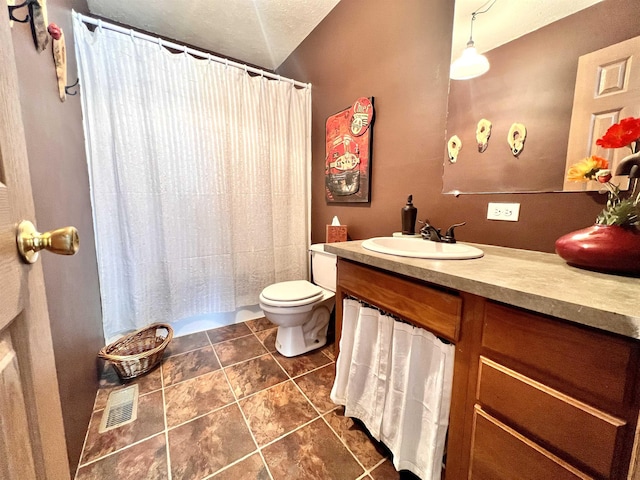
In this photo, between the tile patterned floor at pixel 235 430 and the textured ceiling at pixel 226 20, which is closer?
the tile patterned floor at pixel 235 430

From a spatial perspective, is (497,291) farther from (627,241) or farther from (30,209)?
(30,209)

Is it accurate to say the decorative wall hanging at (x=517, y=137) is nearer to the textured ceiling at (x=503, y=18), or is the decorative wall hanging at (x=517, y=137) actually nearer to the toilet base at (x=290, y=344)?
the textured ceiling at (x=503, y=18)

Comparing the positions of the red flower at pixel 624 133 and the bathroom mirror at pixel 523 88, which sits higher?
the bathroom mirror at pixel 523 88

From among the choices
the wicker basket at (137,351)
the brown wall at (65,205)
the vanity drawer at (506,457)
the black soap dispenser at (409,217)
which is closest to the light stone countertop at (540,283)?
the vanity drawer at (506,457)

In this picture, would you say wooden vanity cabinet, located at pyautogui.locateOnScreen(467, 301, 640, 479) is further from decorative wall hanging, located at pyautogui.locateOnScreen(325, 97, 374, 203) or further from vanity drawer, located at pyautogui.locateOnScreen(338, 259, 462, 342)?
decorative wall hanging, located at pyautogui.locateOnScreen(325, 97, 374, 203)

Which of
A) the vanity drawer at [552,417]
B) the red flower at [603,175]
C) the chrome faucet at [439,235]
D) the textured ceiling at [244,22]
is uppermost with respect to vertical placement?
the textured ceiling at [244,22]

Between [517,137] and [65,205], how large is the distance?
1961 millimetres

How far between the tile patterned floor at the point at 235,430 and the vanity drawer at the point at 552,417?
65cm

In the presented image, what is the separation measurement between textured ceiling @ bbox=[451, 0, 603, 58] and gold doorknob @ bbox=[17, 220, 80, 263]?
1.56 metres

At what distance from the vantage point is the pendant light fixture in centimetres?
108

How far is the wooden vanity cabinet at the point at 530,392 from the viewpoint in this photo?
45cm

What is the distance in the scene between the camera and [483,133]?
111 centimetres

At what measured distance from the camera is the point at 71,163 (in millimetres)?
1208

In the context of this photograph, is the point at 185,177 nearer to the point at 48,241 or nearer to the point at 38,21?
the point at 38,21
